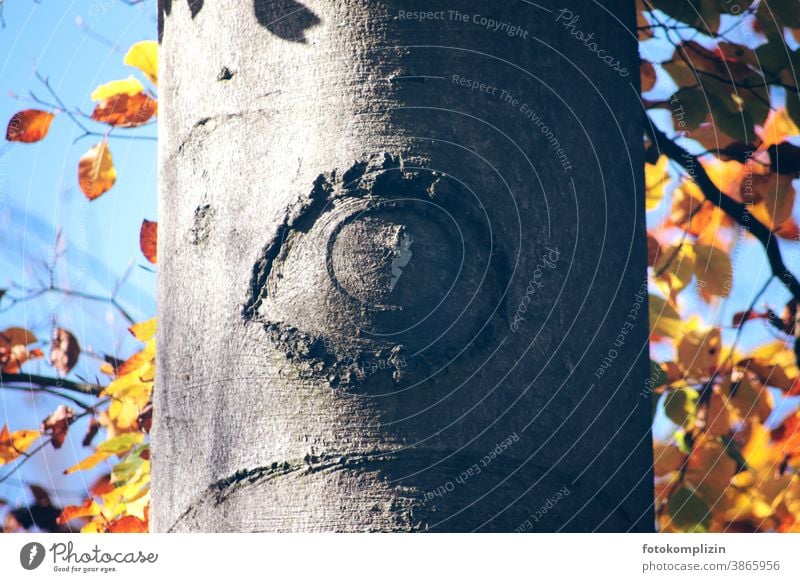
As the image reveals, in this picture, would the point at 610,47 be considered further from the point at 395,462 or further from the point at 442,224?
the point at 395,462

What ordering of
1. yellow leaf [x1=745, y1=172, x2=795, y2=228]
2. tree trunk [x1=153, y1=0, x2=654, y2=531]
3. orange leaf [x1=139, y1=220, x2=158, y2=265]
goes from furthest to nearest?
1. orange leaf [x1=139, y1=220, x2=158, y2=265]
2. yellow leaf [x1=745, y1=172, x2=795, y2=228]
3. tree trunk [x1=153, y1=0, x2=654, y2=531]

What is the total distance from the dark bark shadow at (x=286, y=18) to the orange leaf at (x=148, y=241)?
41.9 inches

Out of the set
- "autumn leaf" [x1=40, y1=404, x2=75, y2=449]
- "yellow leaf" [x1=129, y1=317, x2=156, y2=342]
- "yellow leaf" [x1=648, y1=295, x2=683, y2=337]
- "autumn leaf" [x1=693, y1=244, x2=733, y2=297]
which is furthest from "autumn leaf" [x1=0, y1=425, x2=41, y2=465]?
"autumn leaf" [x1=693, y1=244, x2=733, y2=297]

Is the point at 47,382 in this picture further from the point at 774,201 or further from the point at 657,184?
the point at 774,201

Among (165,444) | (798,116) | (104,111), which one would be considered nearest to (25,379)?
(104,111)

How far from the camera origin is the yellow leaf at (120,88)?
1878 millimetres

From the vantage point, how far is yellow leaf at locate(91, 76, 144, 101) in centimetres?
188

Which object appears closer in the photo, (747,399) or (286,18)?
(286,18)

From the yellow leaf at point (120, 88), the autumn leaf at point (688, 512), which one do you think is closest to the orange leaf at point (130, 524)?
the yellow leaf at point (120, 88)

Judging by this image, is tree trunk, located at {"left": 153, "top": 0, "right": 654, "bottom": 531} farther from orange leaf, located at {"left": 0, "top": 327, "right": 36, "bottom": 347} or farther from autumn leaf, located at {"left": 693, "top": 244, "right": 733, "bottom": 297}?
orange leaf, located at {"left": 0, "top": 327, "right": 36, "bottom": 347}

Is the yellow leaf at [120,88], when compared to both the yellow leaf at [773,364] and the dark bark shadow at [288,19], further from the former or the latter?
the yellow leaf at [773,364]
